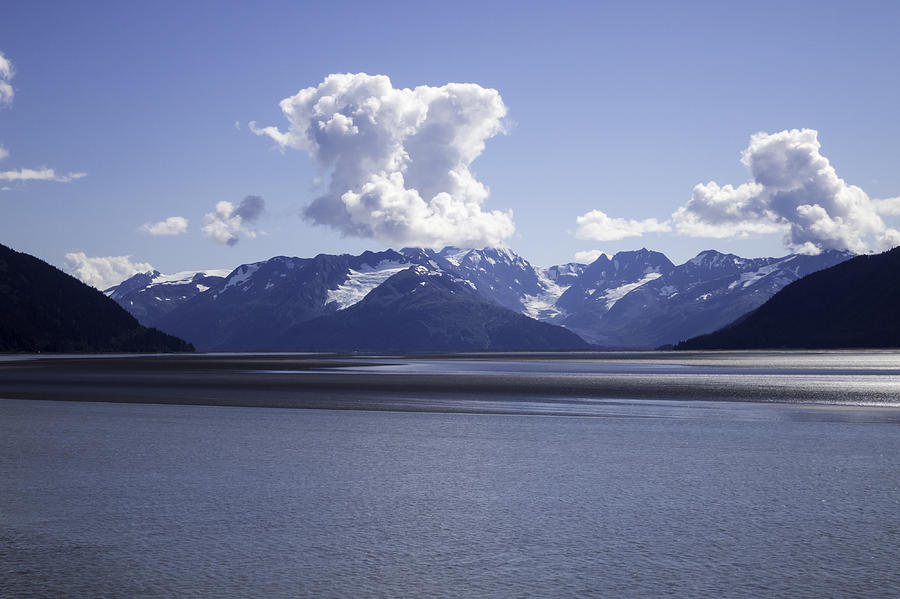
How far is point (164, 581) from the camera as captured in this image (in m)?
12.5

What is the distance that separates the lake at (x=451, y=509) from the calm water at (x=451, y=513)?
64mm

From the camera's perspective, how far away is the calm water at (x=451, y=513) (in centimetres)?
1249

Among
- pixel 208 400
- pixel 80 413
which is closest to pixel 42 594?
pixel 80 413

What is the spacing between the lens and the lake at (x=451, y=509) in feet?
41.2

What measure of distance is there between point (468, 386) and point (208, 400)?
27136mm

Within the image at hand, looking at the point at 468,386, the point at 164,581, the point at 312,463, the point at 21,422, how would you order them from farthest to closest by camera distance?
the point at 468,386
the point at 21,422
the point at 312,463
the point at 164,581

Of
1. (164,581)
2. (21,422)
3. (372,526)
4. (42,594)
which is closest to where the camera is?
(42,594)

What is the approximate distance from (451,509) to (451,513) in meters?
0.44

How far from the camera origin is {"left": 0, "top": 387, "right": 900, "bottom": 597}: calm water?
1249 centimetres

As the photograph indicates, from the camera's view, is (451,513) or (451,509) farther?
(451,509)

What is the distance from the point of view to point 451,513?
17781 mm

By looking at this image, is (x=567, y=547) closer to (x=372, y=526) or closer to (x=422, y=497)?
(x=372, y=526)

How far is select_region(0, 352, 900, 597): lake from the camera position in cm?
1255

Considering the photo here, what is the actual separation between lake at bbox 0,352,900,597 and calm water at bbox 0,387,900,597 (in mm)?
64
